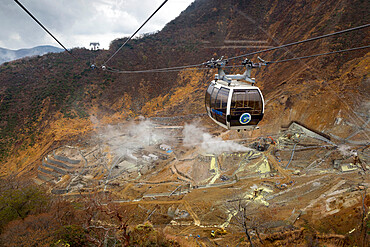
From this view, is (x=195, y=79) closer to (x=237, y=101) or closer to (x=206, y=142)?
(x=206, y=142)

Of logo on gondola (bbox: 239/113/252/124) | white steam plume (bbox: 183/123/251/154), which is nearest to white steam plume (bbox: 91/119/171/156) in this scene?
white steam plume (bbox: 183/123/251/154)

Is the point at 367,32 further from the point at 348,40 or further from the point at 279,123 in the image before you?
the point at 279,123

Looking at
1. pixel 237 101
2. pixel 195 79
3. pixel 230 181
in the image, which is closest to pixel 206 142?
pixel 230 181

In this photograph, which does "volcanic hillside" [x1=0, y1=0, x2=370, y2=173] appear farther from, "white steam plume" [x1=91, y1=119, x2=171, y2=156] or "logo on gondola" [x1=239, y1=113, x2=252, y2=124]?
"logo on gondola" [x1=239, y1=113, x2=252, y2=124]

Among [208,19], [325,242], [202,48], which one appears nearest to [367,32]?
[325,242]

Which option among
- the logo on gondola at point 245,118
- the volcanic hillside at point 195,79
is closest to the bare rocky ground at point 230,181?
the volcanic hillside at point 195,79

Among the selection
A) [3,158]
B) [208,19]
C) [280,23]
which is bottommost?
[3,158]

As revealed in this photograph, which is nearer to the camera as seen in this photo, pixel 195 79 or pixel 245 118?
pixel 245 118
